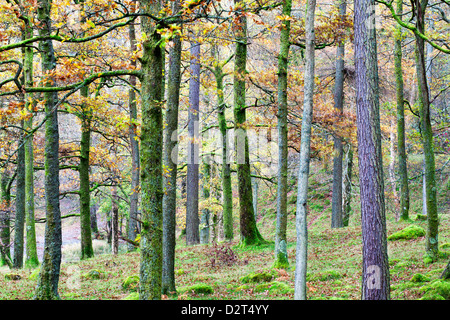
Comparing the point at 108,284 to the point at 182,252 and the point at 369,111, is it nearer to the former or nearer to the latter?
the point at 182,252

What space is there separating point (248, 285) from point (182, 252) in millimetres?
6140

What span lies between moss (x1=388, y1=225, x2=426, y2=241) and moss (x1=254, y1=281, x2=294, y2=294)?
19.6 feet

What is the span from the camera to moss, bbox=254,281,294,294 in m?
7.96

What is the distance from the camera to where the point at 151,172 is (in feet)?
19.5

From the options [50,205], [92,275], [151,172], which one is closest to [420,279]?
[151,172]

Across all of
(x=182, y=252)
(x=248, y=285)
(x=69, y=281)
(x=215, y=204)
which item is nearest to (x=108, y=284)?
(x=69, y=281)

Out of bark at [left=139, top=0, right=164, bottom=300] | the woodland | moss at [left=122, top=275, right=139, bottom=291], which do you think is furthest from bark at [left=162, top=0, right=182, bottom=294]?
bark at [left=139, top=0, right=164, bottom=300]

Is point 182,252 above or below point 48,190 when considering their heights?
below

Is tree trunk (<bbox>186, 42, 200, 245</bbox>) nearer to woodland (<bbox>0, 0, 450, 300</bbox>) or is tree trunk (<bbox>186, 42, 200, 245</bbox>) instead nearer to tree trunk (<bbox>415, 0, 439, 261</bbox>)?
woodland (<bbox>0, 0, 450, 300</bbox>)

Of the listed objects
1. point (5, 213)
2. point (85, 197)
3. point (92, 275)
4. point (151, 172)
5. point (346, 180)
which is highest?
point (151, 172)

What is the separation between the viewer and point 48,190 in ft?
25.1

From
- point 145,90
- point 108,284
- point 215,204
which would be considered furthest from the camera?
point 215,204

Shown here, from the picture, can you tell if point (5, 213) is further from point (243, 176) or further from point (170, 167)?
point (170, 167)

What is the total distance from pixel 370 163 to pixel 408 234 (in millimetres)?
7590
